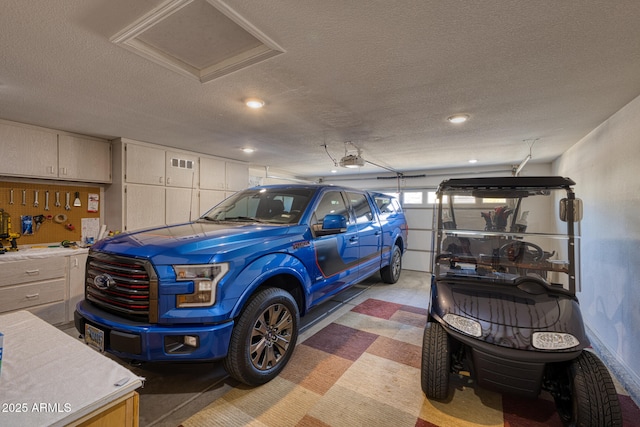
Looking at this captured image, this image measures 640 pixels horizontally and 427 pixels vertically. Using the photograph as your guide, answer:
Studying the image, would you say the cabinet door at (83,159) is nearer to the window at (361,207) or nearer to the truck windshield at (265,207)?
the truck windshield at (265,207)

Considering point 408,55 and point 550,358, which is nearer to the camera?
point 550,358

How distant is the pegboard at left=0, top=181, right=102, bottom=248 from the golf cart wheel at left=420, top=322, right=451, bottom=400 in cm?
522

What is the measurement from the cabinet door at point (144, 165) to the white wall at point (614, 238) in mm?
6098

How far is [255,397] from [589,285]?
4.14 m

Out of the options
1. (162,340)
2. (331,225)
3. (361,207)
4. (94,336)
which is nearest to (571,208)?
(331,225)

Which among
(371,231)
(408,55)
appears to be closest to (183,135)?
(371,231)

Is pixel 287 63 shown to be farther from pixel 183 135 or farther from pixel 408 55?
pixel 183 135

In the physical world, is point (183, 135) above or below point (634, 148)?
above

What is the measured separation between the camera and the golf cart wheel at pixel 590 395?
156cm

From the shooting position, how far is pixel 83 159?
417cm

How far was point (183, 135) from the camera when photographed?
4.17m

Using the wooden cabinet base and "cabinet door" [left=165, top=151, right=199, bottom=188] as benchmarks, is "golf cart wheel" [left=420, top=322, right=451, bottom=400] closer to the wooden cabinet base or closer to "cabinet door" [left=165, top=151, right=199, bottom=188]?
the wooden cabinet base

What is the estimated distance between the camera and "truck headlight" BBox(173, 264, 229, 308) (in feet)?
6.10

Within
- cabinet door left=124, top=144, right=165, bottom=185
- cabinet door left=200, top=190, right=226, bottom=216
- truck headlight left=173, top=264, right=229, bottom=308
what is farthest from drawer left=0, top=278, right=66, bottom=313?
truck headlight left=173, top=264, right=229, bottom=308
